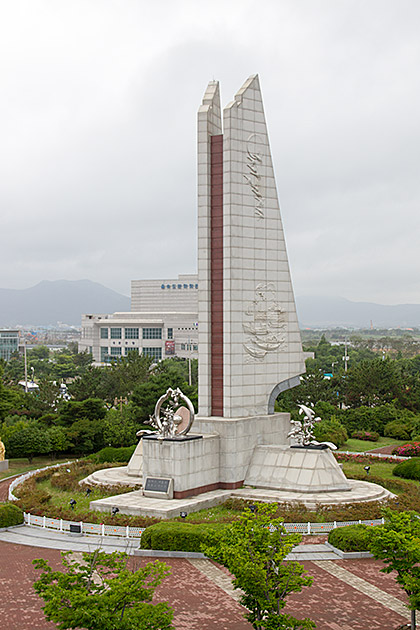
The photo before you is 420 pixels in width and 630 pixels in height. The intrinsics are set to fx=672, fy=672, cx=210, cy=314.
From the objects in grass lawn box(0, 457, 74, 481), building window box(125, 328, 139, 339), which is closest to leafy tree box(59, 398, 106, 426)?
grass lawn box(0, 457, 74, 481)

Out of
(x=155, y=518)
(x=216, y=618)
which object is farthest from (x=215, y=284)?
(x=216, y=618)

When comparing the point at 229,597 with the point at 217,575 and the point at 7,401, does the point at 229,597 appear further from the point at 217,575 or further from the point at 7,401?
the point at 7,401

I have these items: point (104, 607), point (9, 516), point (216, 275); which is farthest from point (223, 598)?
point (216, 275)

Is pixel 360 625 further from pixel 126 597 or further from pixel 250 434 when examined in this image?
pixel 250 434

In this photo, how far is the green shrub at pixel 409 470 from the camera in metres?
35.8

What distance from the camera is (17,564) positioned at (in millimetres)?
21594

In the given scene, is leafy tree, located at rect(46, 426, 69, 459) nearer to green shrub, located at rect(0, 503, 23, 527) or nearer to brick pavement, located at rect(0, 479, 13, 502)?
brick pavement, located at rect(0, 479, 13, 502)

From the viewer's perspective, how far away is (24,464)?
44031 mm

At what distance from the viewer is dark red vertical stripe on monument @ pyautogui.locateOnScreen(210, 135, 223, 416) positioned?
33156 millimetres

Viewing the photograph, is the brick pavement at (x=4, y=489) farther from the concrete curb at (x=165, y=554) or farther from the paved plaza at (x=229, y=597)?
the concrete curb at (x=165, y=554)

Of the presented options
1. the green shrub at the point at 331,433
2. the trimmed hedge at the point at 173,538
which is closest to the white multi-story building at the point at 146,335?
the green shrub at the point at 331,433

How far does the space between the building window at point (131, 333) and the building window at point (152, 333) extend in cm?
153

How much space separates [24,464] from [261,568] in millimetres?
33062

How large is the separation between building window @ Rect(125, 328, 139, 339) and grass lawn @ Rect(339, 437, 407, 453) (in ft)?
254
